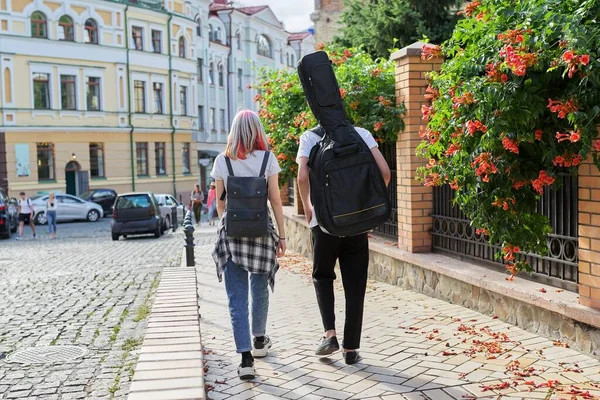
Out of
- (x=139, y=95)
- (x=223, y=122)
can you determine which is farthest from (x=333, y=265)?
(x=223, y=122)

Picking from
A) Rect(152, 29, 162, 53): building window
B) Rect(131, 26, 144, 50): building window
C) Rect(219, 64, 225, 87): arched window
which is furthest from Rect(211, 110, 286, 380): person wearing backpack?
Rect(219, 64, 225, 87): arched window

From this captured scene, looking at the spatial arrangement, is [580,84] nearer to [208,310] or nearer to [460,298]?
[460,298]

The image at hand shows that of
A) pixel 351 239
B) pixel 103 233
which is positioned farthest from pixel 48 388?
pixel 103 233

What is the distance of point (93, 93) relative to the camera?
4222 cm

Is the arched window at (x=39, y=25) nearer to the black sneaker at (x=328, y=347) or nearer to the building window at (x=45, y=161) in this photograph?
the building window at (x=45, y=161)

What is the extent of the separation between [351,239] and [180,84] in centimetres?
4439

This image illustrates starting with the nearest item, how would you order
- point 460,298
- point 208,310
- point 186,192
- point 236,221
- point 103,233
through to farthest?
point 236,221, point 460,298, point 208,310, point 103,233, point 186,192

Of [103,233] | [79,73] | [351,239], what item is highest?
[79,73]

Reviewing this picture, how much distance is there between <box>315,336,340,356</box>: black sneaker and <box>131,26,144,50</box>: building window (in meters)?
41.4

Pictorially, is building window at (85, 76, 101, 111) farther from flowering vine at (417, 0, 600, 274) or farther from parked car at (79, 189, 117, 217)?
flowering vine at (417, 0, 600, 274)

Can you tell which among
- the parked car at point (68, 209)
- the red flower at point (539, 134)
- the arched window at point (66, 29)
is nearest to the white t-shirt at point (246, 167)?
the red flower at point (539, 134)

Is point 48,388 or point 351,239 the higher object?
point 351,239

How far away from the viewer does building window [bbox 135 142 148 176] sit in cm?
4453

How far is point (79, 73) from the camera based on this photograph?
135ft
